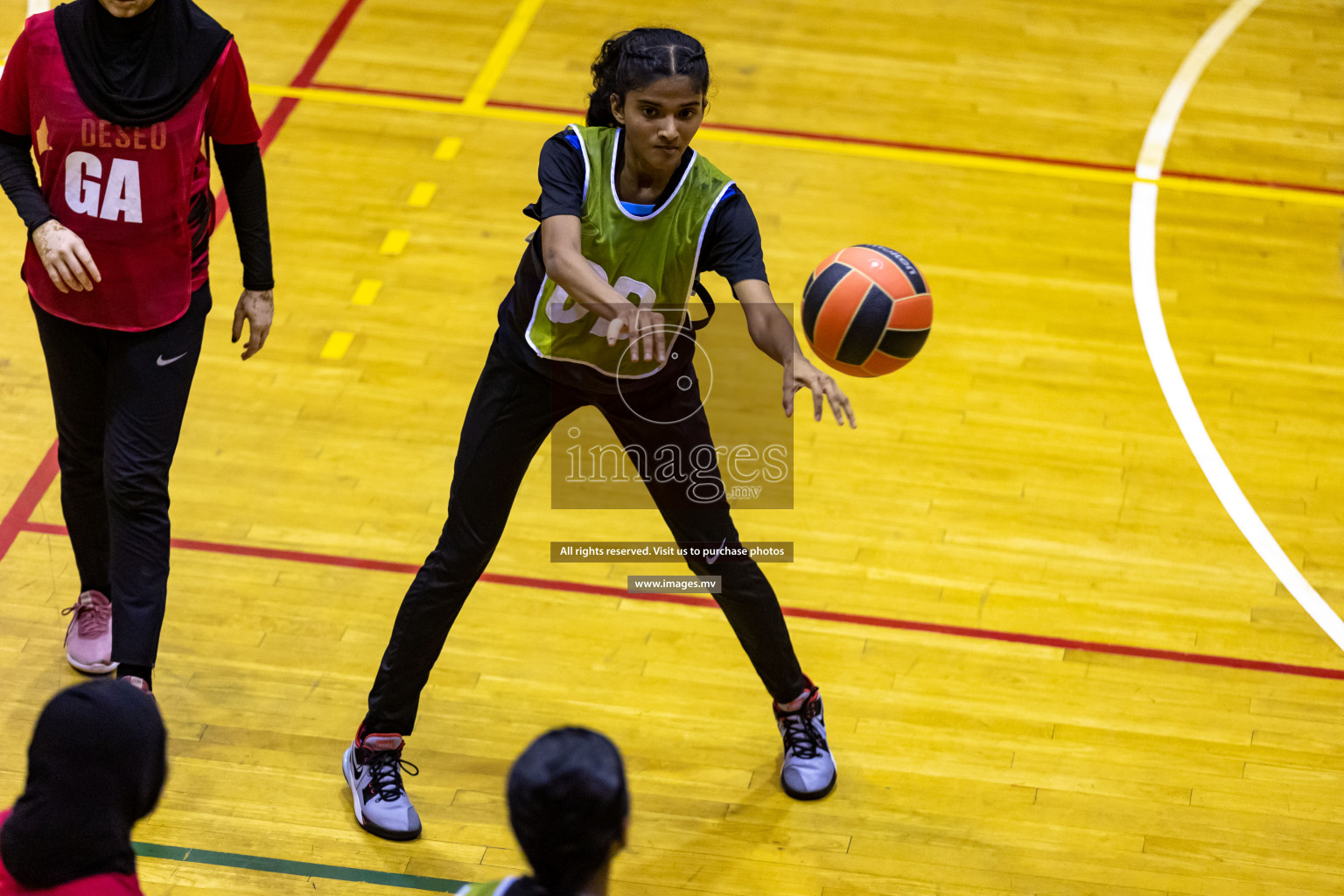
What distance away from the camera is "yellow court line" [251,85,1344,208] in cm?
652

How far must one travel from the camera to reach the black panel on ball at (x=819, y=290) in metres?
3.52

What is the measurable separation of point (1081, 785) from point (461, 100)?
4527 mm

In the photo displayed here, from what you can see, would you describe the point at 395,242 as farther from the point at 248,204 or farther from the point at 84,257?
the point at 84,257

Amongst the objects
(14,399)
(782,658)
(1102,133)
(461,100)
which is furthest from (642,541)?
(1102,133)

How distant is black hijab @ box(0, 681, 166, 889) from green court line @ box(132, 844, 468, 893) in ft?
4.92

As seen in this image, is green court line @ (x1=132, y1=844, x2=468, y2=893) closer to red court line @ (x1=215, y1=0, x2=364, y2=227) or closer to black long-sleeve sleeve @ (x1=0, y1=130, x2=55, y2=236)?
black long-sleeve sleeve @ (x1=0, y1=130, x2=55, y2=236)

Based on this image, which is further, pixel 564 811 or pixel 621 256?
pixel 621 256

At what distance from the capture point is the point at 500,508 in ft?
11.3

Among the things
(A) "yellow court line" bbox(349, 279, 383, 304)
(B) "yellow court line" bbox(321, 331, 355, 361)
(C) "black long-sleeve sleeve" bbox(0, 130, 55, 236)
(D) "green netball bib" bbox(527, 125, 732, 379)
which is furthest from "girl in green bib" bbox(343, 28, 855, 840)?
(A) "yellow court line" bbox(349, 279, 383, 304)

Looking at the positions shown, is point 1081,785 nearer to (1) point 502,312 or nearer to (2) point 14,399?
(1) point 502,312

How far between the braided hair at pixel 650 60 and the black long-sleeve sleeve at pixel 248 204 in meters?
1.00

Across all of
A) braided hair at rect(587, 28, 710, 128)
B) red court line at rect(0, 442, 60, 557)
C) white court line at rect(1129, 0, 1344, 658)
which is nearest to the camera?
braided hair at rect(587, 28, 710, 128)

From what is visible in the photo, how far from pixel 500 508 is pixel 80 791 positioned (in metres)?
1.54

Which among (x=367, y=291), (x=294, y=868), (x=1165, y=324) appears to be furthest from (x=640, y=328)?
(x=1165, y=324)
